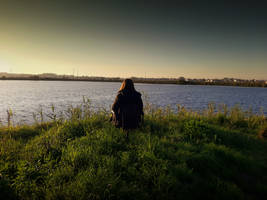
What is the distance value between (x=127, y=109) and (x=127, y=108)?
35 mm

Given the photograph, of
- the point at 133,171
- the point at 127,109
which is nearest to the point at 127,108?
the point at 127,109

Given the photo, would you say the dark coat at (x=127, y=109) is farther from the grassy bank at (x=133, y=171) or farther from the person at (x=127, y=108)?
the grassy bank at (x=133, y=171)

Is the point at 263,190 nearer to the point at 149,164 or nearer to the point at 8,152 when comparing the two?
the point at 149,164

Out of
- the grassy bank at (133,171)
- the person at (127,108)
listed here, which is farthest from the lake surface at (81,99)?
the grassy bank at (133,171)

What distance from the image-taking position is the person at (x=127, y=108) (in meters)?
4.92

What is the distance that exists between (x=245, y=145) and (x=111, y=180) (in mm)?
5391

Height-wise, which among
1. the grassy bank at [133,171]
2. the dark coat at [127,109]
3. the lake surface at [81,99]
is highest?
the dark coat at [127,109]

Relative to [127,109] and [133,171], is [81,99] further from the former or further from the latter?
[133,171]

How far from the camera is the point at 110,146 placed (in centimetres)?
440

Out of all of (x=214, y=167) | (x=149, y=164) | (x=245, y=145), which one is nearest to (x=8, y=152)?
(x=149, y=164)

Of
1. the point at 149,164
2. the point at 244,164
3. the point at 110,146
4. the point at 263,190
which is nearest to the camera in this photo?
the point at 263,190

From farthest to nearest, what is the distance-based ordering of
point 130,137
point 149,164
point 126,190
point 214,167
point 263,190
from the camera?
point 130,137 → point 214,167 → point 149,164 → point 263,190 → point 126,190

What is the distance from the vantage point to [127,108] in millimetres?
4906

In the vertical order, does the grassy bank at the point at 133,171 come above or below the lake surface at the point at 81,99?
above
